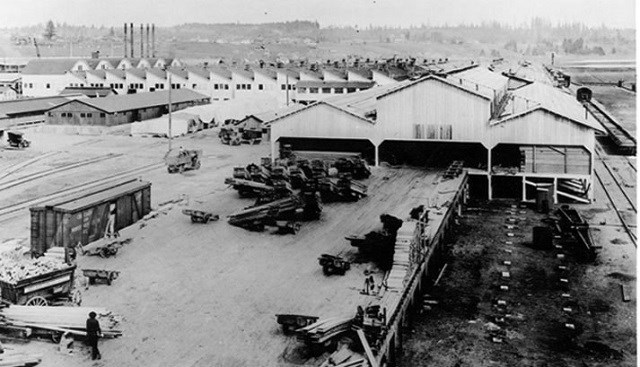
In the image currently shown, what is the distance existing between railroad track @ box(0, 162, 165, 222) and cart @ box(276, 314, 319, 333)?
21.4 metres

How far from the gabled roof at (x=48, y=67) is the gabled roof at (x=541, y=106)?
236 feet

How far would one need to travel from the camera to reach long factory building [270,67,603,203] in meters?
41.9

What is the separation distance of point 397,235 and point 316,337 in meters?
7.70

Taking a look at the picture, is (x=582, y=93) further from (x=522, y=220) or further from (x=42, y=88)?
(x=42, y=88)

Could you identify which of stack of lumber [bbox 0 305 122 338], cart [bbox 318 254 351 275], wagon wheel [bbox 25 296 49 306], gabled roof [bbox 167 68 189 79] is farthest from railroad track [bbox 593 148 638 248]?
gabled roof [bbox 167 68 189 79]

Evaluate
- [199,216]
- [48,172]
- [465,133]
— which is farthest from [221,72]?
[199,216]

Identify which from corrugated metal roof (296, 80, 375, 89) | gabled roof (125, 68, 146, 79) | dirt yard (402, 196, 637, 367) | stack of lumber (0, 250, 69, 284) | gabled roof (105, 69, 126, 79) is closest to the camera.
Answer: stack of lumber (0, 250, 69, 284)

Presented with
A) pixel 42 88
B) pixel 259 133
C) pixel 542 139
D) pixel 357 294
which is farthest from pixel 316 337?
pixel 42 88

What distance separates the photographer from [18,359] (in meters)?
16.7

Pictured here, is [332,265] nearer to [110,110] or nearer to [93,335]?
[93,335]

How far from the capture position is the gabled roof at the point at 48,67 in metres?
108

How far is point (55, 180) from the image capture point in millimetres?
46000

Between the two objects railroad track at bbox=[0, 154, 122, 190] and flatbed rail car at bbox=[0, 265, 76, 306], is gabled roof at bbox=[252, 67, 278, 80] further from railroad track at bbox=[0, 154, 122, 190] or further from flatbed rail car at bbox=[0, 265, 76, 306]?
flatbed rail car at bbox=[0, 265, 76, 306]

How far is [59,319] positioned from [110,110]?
5749 cm
